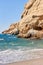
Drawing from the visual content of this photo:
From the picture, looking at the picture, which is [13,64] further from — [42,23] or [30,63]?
[42,23]

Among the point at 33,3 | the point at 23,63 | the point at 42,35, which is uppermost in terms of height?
the point at 33,3

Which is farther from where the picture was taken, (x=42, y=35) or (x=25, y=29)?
(x=25, y=29)

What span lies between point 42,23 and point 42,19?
4.28 meters

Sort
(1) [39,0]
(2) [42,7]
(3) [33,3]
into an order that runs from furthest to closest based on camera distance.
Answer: (3) [33,3]
(1) [39,0]
(2) [42,7]

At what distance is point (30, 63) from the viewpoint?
39.4 feet

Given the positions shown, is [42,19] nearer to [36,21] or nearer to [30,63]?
[36,21]

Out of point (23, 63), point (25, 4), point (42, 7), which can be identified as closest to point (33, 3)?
point (25, 4)

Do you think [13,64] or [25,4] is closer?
[13,64]

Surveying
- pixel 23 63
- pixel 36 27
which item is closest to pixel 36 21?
pixel 36 27

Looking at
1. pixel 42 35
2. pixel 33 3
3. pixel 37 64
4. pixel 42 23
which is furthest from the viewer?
pixel 33 3

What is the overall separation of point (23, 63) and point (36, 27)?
122 feet

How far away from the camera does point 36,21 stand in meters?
49.9

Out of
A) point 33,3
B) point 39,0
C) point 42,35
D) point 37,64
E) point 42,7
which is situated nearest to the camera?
point 37,64

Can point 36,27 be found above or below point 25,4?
below
